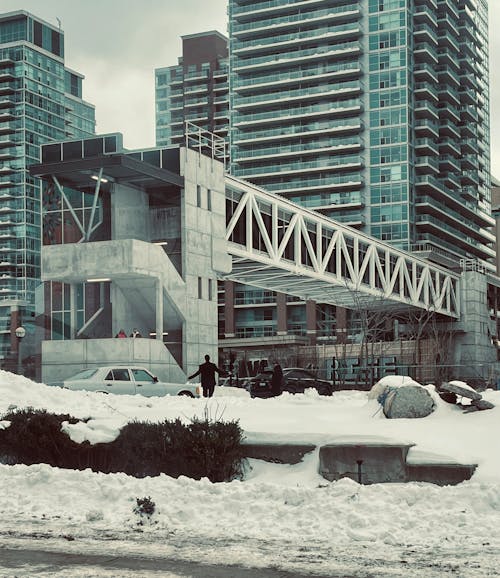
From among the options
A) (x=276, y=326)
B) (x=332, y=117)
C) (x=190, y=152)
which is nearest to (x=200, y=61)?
(x=332, y=117)

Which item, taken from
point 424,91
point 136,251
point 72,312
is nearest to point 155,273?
point 136,251

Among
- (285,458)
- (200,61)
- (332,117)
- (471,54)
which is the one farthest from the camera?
(200,61)

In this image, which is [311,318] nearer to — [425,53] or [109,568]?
[425,53]

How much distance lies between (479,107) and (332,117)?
36.9m

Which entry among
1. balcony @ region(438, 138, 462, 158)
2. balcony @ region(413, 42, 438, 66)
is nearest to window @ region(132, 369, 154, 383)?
balcony @ region(413, 42, 438, 66)

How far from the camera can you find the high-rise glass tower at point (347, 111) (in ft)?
400

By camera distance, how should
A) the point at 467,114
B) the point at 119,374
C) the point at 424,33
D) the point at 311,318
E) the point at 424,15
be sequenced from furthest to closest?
1. the point at 467,114
2. the point at 424,15
3. the point at 424,33
4. the point at 311,318
5. the point at 119,374

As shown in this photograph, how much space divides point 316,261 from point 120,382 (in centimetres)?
3261

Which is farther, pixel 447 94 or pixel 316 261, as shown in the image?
pixel 447 94

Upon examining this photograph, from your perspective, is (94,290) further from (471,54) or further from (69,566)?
(471,54)

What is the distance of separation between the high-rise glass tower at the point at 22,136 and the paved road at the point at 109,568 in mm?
132852

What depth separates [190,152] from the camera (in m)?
44.5

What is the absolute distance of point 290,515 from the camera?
396 inches

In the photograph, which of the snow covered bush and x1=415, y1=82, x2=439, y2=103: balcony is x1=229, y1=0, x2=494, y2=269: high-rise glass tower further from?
the snow covered bush
